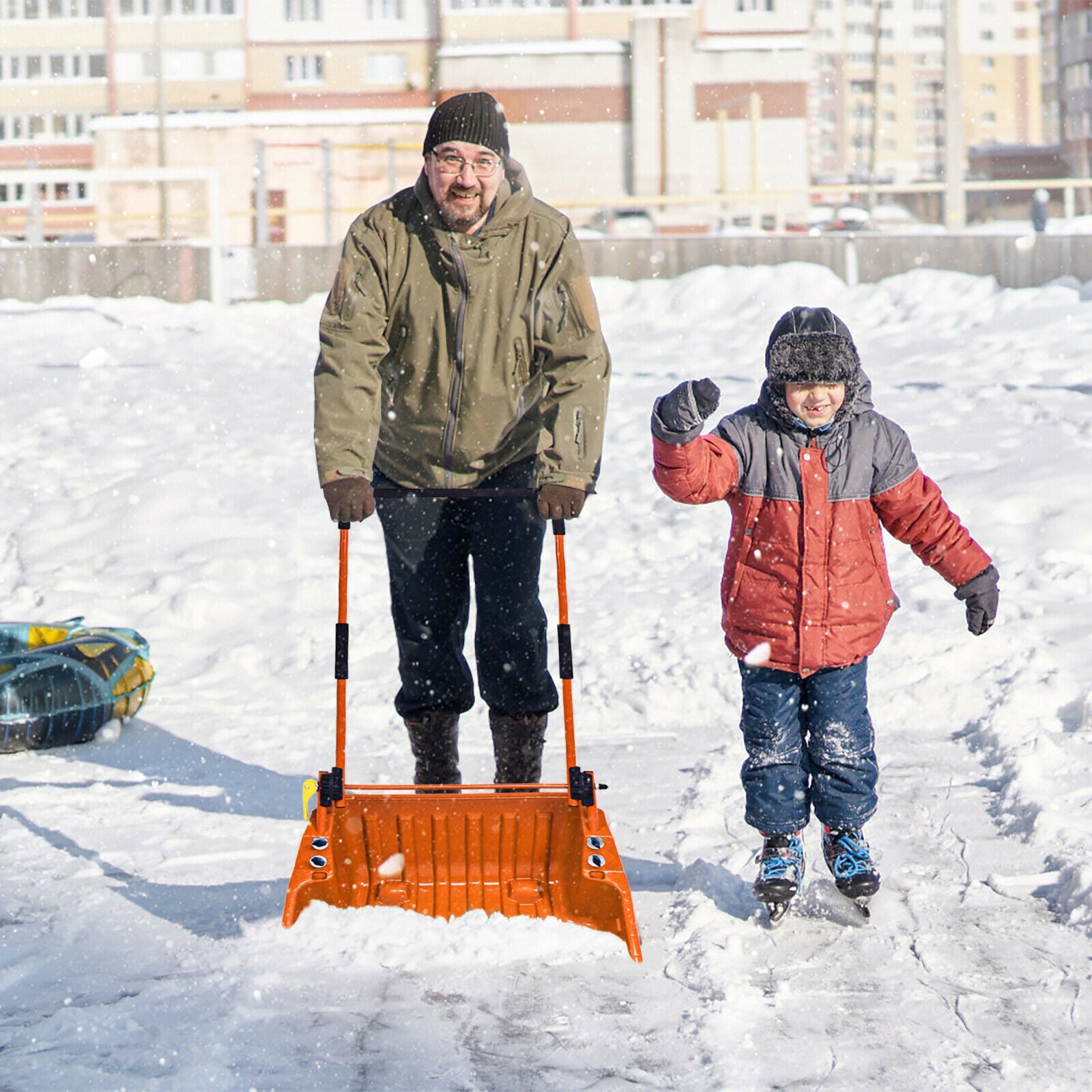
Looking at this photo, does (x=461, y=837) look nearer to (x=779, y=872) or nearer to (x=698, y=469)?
(x=779, y=872)

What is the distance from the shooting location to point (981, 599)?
3738 mm

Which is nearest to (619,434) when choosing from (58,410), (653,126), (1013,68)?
(58,410)

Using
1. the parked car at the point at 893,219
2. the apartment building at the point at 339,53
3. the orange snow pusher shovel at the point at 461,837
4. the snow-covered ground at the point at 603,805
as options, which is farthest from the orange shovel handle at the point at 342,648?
the apartment building at the point at 339,53

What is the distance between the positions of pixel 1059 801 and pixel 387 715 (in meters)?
2.71

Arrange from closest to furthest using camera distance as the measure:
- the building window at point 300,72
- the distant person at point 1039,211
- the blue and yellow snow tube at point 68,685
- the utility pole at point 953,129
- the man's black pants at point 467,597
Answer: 1. the man's black pants at point 467,597
2. the blue and yellow snow tube at point 68,685
3. the utility pole at point 953,129
4. the distant person at point 1039,211
5. the building window at point 300,72

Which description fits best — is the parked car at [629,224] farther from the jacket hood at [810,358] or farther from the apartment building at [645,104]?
the jacket hood at [810,358]

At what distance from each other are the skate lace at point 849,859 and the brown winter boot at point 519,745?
2.95ft

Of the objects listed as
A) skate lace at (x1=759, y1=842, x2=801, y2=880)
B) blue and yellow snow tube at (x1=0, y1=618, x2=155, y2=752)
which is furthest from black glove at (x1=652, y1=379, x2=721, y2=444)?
blue and yellow snow tube at (x1=0, y1=618, x2=155, y2=752)

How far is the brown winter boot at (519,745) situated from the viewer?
4266mm

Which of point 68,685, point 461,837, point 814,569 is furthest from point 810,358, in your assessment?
point 68,685

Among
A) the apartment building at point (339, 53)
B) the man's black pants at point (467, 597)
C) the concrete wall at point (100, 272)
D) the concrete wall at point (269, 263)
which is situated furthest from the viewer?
the apartment building at point (339, 53)

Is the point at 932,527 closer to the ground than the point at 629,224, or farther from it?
closer to the ground

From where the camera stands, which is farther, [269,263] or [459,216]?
[269,263]

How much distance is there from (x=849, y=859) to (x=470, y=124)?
2071 millimetres
